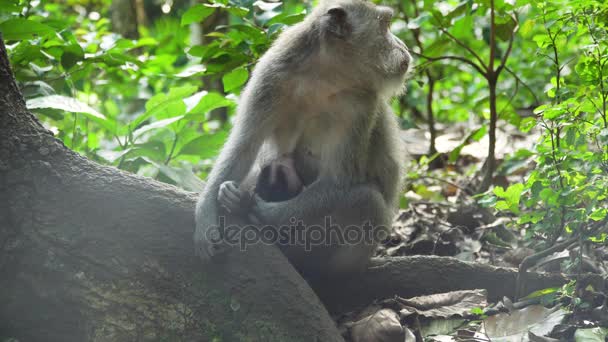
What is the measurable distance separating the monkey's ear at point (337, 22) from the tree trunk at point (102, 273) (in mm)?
1529

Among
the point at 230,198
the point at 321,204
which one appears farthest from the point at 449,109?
the point at 230,198

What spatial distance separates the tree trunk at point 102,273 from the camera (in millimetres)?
2898

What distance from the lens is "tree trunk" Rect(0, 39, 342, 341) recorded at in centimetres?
290

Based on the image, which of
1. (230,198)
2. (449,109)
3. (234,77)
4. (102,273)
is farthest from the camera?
(449,109)

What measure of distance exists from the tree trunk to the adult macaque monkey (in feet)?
1.95

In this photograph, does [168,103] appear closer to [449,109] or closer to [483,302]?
[483,302]

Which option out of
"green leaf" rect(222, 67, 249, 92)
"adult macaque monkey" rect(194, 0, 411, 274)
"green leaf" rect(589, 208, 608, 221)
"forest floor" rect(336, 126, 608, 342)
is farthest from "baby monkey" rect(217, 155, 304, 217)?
"green leaf" rect(589, 208, 608, 221)

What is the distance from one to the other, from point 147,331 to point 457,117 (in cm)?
747

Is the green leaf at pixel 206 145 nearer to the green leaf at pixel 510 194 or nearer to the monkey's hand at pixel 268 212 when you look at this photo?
the monkey's hand at pixel 268 212

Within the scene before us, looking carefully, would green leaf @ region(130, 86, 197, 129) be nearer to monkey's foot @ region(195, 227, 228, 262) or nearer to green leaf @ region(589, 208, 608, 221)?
monkey's foot @ region(195, 227, 228, 262)

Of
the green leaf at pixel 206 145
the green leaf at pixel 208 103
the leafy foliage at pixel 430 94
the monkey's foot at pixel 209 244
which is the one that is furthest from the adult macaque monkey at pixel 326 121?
the green leaf at pixel 206 145

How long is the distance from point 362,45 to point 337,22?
232mm

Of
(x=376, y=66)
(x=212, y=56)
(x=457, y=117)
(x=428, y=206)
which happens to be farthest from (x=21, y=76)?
(x=457, y=117)

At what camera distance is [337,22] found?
12.6ft
